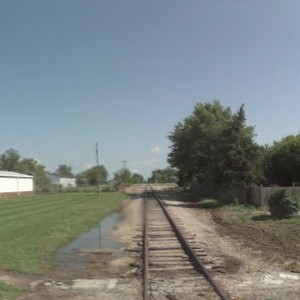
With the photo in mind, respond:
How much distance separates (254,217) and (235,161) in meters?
13.9

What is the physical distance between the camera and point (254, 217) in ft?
84.0

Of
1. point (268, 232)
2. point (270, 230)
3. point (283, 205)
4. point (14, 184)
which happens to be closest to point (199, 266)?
point (268, 232)

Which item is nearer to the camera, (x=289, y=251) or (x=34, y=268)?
(x=34, y=268)

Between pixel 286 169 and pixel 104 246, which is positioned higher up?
pixel 286 169

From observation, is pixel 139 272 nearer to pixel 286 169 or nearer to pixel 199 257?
pixel 199 257

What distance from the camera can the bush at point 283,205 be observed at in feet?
77.4

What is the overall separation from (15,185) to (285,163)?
117ft

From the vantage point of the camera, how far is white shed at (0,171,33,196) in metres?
62.4

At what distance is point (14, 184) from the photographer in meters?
67.4

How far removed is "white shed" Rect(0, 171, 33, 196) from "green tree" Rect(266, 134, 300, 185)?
31.1 meters

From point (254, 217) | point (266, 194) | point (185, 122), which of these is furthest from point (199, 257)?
point (185, 122)

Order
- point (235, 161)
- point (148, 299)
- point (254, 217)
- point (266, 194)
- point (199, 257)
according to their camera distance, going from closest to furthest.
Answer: point (148, 299) → point (199, 257) → point (254, 217) → point (266, 194) → point (235, 161)

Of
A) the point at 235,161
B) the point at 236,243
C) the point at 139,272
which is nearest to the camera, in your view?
the point at 139,272

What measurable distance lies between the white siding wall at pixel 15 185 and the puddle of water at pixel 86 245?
3982 centimetres
